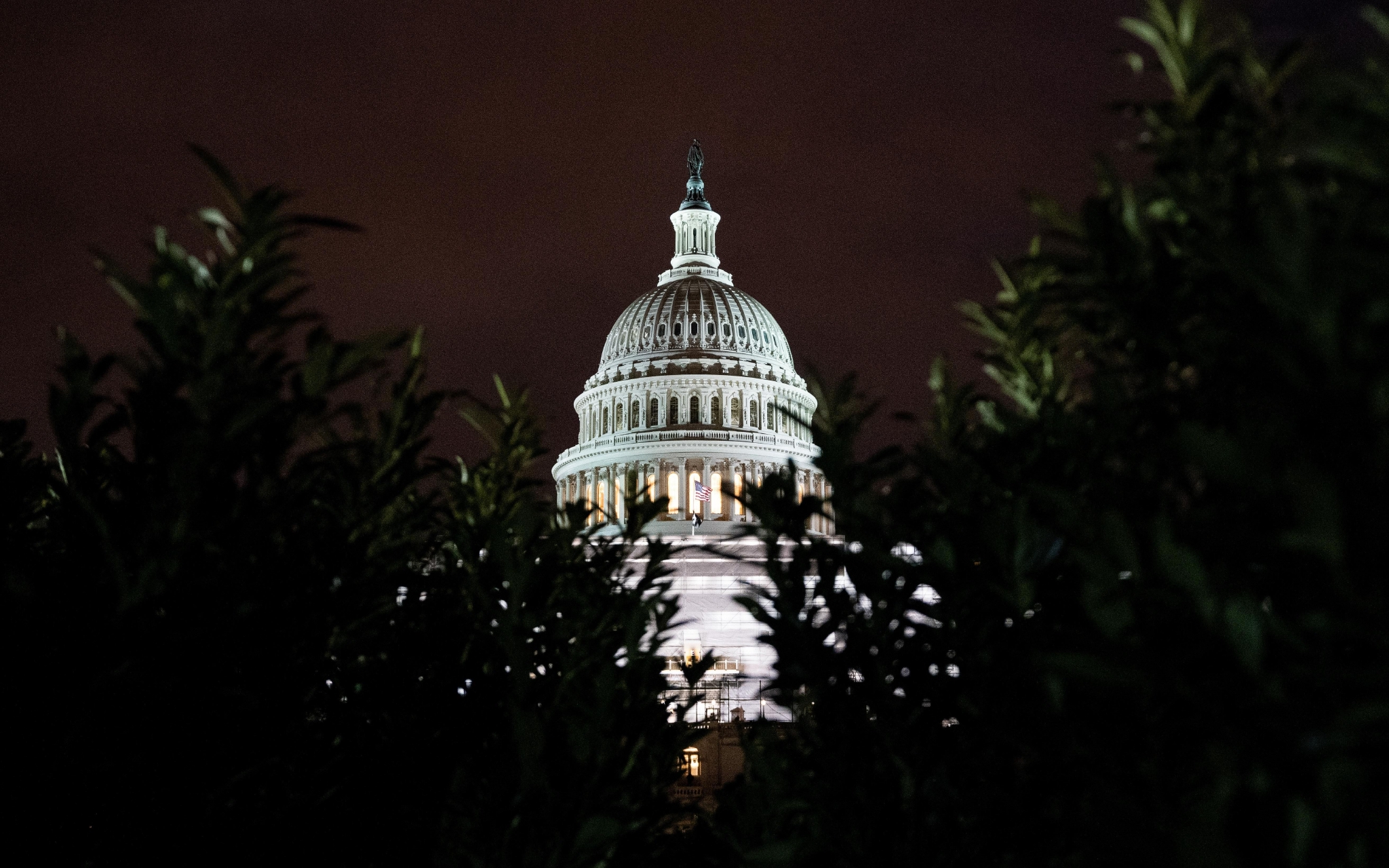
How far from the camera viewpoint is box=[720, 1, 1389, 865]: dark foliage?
3451 mm

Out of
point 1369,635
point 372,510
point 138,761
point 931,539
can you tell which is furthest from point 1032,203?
point 138,761

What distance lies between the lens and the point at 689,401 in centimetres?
10125

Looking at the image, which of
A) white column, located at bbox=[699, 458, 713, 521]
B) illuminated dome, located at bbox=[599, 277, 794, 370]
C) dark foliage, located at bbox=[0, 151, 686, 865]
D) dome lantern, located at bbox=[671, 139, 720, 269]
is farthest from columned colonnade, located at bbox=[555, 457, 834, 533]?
dark foliage, located at bbox=[0, 151, 686, 865]

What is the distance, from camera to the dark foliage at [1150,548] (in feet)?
11.3

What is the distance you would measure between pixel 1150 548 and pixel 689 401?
3805 inches

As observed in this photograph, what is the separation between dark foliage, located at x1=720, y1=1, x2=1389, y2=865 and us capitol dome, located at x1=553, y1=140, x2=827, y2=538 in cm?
8403

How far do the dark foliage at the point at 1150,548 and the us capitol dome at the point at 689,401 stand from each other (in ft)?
276

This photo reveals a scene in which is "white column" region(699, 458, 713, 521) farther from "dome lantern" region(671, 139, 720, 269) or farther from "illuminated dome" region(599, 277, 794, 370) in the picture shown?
"dome lantern" region(671, 139, 720, 269)

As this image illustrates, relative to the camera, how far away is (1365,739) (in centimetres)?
327

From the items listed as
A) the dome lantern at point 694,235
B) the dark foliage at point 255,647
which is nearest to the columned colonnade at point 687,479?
the dome lantern at point 694,235

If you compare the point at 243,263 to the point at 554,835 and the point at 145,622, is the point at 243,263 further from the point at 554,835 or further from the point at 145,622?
the point at 554,835

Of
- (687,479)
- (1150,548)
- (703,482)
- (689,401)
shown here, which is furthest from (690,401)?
(1150,548)

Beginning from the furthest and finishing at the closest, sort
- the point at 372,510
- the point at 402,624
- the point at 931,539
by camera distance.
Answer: the point at 402,624, the point at 372,510, the point at 931,539

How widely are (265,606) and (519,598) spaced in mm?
1457
